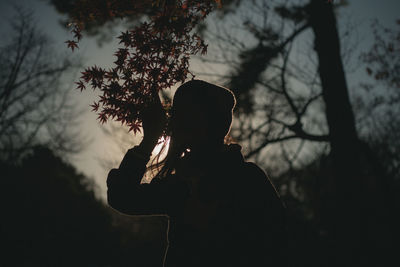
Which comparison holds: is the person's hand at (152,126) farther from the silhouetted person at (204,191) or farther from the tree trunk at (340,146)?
the tree trunk at (340,146)

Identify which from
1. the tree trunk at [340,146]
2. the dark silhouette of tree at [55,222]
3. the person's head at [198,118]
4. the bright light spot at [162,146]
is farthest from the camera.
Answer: the dark silhouette of tree at [55,222]

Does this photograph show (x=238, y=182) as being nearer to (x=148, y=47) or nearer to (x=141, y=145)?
(x=141, y=145)

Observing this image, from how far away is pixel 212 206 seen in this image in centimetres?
155

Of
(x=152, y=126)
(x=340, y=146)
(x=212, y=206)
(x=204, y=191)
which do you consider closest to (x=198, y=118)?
(x=152, y=126)

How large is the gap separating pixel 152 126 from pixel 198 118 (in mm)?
353

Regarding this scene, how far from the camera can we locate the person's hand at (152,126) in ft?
5.70

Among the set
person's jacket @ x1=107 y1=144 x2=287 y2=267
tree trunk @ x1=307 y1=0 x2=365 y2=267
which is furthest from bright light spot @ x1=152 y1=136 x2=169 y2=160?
tree trunk @ x1=307 y1=0 x2=365 y2=267

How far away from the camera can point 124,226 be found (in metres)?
40.9

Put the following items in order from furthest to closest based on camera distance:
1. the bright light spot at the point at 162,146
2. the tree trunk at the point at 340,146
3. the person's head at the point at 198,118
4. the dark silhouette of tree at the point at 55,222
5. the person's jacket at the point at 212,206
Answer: the dark silhouette of tree at the point at 55,222
the tree trunk at the point at 340,146
the bright light spot at the point at 162,146
the person's head at the point at 198,118
the person's jacket at the point at 212,206

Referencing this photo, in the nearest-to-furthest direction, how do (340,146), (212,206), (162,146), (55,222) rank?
(212,206), (162,146), (340,146), (55,222)

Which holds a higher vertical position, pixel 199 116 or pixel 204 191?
pixel 199 116

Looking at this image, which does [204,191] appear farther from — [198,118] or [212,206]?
[198,118]

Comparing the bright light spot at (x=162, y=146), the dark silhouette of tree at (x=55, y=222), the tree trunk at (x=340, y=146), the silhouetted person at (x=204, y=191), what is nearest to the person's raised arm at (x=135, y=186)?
the silhouetted person at (x=204, y=191)

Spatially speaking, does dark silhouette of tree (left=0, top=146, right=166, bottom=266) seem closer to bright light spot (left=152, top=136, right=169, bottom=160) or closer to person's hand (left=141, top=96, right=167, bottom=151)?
bright light spot (left=152, top=136, right=169, bottom=160)
